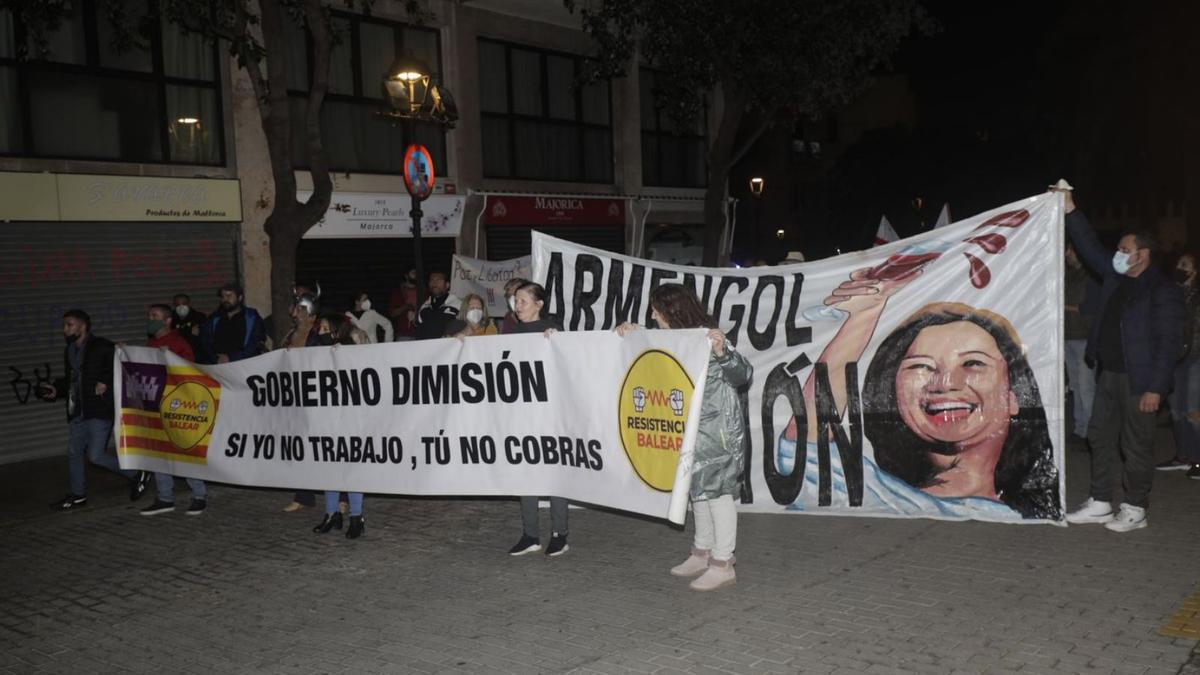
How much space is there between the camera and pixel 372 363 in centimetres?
772

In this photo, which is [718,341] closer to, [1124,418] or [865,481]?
[865,481]

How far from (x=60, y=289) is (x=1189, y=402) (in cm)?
1276

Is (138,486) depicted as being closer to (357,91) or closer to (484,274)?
(484,274)

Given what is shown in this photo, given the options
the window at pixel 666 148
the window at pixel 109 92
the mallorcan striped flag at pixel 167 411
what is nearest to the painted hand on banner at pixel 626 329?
the mallorcan striped flag at pixel 167 411

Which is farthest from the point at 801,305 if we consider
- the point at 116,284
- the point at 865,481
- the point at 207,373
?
the point at 116,284

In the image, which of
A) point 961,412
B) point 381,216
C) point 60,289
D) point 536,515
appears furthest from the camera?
point 381,216

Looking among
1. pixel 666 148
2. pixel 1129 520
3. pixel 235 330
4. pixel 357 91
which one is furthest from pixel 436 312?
pixel 666 148

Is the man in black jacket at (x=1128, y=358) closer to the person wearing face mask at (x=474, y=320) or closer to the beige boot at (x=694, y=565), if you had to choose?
the beige boot at (x=694, y=565)

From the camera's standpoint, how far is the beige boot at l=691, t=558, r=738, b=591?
6.07m

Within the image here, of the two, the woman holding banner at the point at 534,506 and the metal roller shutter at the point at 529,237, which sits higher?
the metal roller shutter at the point at 529,237

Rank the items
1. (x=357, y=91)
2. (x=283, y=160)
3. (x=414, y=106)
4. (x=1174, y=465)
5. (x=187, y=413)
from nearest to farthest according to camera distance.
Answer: (x=187, y=413), (x=1174, y=465), (x=283, y=160), (x=414, y=106), (x=357, y=91)

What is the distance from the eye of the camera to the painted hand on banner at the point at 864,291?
7043 millimetres

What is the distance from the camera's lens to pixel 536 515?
718 centimetres

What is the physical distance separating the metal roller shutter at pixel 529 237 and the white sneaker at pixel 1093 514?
1309 centimetres
